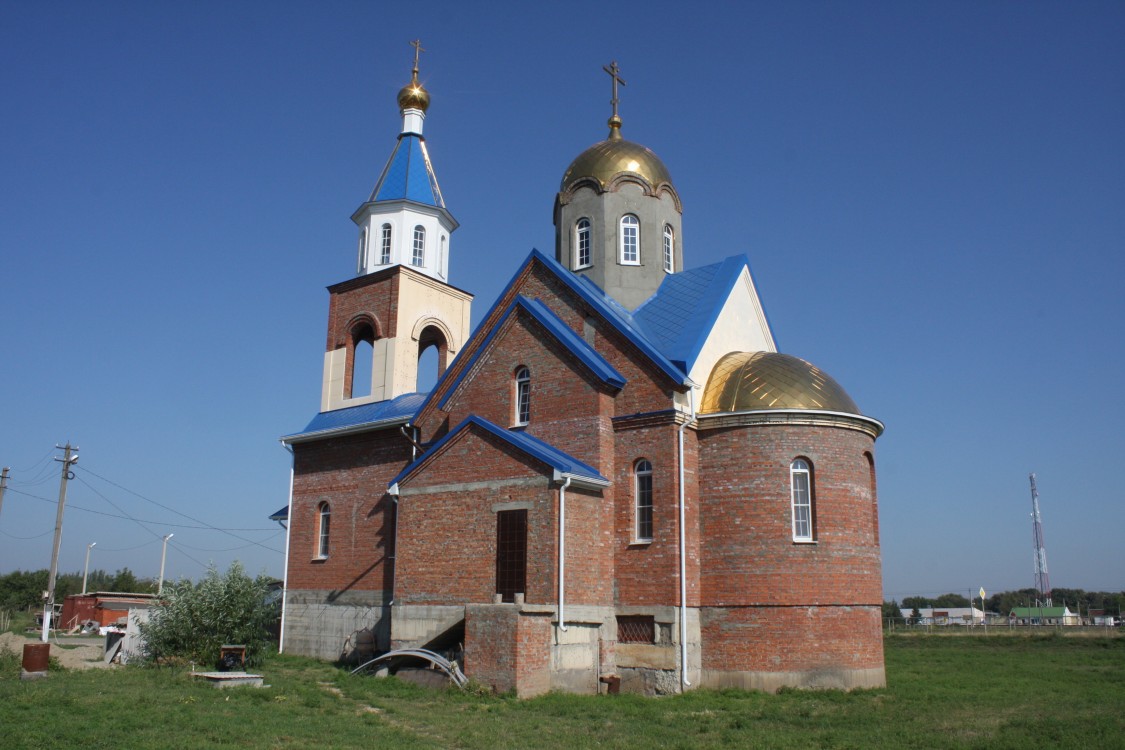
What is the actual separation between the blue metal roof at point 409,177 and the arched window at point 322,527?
27.4ft

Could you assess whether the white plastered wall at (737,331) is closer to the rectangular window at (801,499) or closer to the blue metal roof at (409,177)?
the rectangular window at (801,499)

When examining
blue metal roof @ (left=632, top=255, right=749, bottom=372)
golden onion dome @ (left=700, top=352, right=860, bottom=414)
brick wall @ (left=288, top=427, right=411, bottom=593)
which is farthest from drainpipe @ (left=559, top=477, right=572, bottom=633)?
brick wall @ (left=288, top=427, right=411, bottom=593)

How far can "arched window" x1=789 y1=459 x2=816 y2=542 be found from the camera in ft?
51.2

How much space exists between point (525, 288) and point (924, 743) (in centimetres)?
1193

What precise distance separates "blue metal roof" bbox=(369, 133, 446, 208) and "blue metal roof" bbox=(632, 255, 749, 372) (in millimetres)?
7703

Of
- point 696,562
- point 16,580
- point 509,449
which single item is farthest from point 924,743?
point 16,580

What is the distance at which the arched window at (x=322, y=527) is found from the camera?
21.9 metres

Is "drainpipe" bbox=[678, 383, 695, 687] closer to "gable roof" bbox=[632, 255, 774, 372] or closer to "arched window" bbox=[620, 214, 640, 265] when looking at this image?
"gable roof" bbox=[632, 255, 774, 372]

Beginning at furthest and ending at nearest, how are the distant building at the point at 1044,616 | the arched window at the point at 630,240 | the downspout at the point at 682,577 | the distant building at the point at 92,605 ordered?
the distant building at the point at 1044,616 < the distant building at the point at 92,605 < the arched window at the point at 630,240 < the downspout at the point at 682,577

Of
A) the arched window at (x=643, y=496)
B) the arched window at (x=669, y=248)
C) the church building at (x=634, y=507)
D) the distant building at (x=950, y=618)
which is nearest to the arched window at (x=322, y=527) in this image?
the church building at (x=634, y=507)

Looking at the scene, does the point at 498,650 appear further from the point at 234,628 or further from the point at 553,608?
the point at 234,628

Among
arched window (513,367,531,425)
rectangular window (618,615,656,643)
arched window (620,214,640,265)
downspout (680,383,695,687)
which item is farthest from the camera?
arched window (620,214,640,265)

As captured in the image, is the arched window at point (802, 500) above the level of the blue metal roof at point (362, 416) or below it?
below

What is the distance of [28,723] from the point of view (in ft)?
33.6
